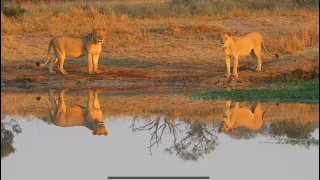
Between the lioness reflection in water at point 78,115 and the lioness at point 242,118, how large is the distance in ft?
6.08

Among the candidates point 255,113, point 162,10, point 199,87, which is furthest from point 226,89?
point 162,10

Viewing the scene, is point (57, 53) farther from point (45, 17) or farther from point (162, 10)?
point (162, 10)

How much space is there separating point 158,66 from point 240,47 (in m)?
2.06

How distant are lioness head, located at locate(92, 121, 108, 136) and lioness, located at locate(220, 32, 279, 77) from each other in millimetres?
4853

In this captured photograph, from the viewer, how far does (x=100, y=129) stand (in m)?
14.3

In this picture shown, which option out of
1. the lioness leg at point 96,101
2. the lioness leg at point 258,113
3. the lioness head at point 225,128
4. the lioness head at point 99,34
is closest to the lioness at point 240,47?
the lioness head at point 99,34

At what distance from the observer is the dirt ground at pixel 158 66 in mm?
19312

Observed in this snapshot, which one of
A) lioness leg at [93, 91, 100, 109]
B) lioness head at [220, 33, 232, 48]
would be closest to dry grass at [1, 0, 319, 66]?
lioness head at [220, 33, 232, 48]

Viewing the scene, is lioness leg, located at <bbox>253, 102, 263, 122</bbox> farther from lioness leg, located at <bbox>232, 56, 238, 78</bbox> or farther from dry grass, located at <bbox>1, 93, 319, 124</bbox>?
lioness leg, located at <bbox>232, 56, 238, 78</bbox>

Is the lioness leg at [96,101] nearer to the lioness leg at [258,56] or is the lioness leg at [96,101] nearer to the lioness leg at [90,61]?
the lioness leg at [90,61]

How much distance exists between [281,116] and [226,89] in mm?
3822

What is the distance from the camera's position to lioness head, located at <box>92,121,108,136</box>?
14.1 metres

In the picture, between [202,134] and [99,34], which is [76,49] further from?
[202,134]

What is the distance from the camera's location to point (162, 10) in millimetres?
28734
